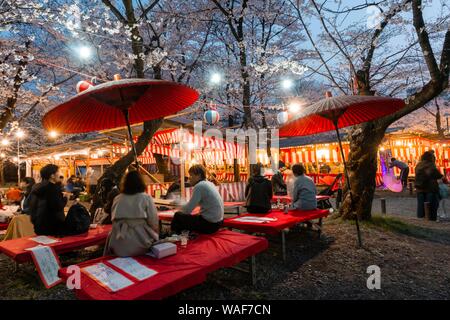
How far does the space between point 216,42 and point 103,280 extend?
1916 centimetres

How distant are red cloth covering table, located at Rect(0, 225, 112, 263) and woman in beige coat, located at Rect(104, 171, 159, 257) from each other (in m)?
1.15

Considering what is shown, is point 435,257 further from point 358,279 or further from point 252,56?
point 252,56

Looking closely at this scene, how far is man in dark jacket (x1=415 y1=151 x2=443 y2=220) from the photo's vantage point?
293 inches

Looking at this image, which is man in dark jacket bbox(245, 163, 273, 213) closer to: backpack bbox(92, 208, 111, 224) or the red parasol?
the red parasol

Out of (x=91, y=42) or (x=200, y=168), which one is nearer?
(x=200, y=168)

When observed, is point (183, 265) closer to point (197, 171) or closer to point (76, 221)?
point (197, 171)

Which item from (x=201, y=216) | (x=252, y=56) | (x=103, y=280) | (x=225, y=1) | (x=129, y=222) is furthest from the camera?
(x=252, y=56)

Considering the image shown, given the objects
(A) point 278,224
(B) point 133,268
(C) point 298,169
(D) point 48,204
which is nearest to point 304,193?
(C) point 298,169

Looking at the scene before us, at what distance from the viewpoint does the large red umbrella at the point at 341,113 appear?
13.7ft

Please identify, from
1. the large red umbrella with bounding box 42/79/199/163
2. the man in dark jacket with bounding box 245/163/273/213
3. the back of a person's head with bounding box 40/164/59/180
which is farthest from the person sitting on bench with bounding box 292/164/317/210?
the back of a person's head with bounding box 40/164/59/180

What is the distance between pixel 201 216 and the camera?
4.39m

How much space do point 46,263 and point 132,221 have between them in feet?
5.46

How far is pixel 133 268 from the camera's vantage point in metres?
2.85
